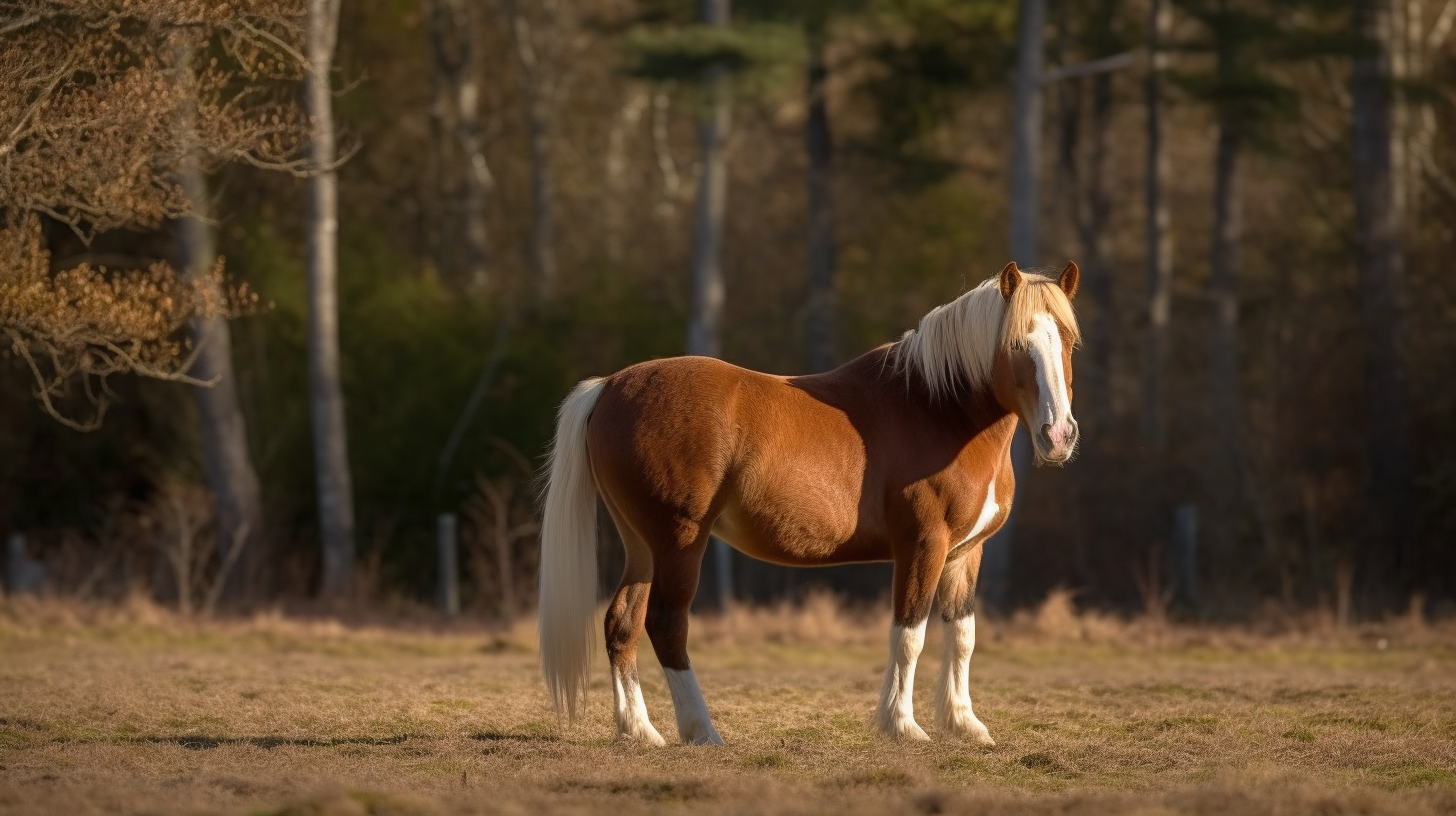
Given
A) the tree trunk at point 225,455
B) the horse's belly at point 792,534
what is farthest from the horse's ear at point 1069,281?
the tree trunk at point 225,455

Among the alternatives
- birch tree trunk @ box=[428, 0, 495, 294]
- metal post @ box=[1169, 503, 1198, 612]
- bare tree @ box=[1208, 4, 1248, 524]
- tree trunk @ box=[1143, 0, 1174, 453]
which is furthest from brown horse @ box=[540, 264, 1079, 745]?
birch tree trunk @ box=[428, 0, 495, 294]

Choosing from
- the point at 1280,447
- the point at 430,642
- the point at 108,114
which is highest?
the point at 108,114

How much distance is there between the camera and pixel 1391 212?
17922 mm

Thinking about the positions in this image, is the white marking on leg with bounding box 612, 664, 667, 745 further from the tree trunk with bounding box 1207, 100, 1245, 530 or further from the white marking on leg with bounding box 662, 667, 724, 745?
the tree trunk with bounding box 1207, 100, 1245, 530

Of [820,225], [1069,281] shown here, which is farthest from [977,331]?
[820,225]

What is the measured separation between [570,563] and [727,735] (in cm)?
118

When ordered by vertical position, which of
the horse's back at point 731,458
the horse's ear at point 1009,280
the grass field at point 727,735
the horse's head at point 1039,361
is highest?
the horse's ear at point 1009,280

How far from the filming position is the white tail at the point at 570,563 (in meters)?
7.16

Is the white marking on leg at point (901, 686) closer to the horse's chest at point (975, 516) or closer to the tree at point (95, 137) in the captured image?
the horse's chest at point (975, 516)

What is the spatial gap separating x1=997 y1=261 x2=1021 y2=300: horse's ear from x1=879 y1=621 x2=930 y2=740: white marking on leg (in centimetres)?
153

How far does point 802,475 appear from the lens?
7.01m

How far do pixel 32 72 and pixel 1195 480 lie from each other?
14.8m

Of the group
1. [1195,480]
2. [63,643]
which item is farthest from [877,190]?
[63,643]

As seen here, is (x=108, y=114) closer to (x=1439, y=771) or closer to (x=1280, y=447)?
(x=1439, y=771)
